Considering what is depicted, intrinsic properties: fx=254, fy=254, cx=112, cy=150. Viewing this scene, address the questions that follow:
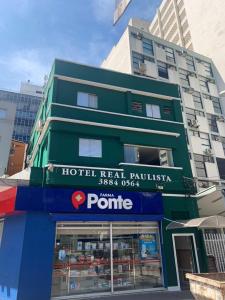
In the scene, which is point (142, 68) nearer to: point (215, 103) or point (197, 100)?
point (197, 100)

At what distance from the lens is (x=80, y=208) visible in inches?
474

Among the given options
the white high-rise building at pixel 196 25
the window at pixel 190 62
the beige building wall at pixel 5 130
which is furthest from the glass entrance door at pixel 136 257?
the white high-rise building at pixel 196 25

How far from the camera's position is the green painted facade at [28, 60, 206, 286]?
13180 millimetres

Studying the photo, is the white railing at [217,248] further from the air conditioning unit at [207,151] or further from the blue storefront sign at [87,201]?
the air conditioning unit at [207,151]

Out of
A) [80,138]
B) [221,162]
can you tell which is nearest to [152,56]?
[221,162]

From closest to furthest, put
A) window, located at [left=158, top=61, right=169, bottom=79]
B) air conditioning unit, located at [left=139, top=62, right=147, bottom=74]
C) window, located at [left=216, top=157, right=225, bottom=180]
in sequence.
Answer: air conditioning unit, located at [left=139, top=62, right=147, bottom=74]
window, located at [left=216, top=157, right=225, bottom=180]
window, located at [left=158, top=61, right=169, bottom=79]

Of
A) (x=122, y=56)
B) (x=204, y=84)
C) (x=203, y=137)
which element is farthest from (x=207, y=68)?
(x=122, y=56)

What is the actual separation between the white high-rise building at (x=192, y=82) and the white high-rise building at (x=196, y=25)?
6.62 feet

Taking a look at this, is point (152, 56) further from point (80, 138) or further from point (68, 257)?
point (68, 257)

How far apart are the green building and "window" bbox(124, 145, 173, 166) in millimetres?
64

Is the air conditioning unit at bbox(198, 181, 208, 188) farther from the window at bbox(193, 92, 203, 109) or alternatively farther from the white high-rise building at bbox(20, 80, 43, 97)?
the white high-rise building at bbox(20, 80, 43, 97)

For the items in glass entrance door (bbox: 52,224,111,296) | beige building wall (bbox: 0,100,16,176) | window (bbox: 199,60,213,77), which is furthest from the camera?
window (bbox: 199,60,213,77)

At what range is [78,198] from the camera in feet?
39.9

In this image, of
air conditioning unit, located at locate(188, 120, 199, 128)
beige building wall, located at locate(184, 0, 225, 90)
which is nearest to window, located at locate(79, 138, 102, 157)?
air conditioning unit, located at locate(188, 120, 199, 128)
